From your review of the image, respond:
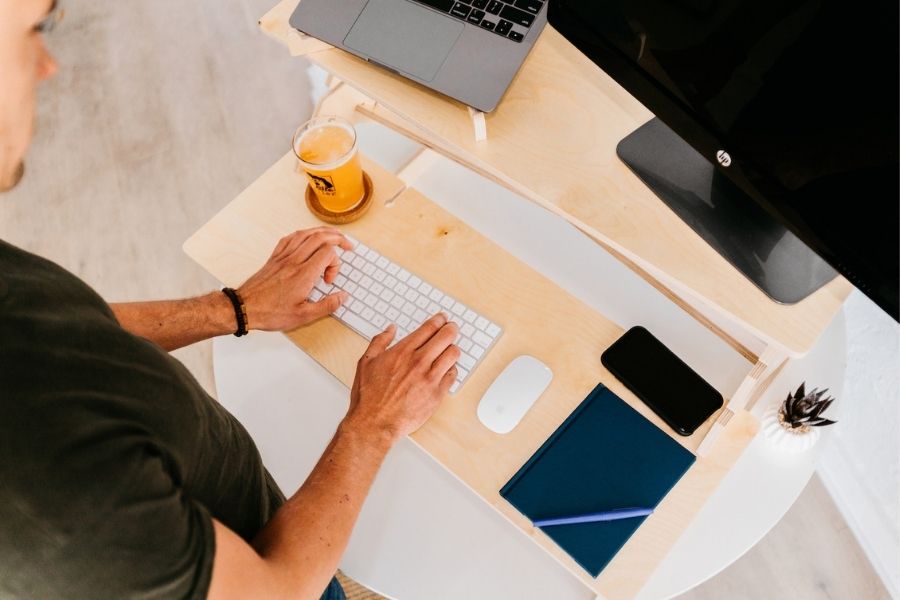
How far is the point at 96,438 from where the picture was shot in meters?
0.57

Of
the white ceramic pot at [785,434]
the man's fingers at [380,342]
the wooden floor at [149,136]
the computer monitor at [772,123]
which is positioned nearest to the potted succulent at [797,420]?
the white ceramic pot at [785,434]

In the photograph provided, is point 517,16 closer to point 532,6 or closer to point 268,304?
point 532,6

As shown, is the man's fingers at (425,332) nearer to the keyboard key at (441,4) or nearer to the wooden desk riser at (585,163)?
the wooden desk riser at (585,163)

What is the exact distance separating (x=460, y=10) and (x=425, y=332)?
444 mm

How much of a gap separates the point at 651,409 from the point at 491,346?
0.72 ft

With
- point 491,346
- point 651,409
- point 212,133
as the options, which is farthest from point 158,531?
point 212,133

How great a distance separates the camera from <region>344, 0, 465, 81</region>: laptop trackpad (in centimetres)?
91

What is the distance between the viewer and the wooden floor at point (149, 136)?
6.48ft

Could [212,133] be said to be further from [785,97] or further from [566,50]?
[785,97]

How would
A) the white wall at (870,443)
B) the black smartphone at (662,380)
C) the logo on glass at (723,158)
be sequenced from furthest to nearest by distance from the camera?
the white wall at (870,443), the black smartphone at (662,380), the logo on glass at (723,158)

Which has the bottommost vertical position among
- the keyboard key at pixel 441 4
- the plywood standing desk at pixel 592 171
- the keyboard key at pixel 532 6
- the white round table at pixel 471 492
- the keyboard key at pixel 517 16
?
the white round table at pixel 471 492

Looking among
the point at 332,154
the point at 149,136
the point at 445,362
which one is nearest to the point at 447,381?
the point at 445,362

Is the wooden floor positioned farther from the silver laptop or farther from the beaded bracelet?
the silver laptop

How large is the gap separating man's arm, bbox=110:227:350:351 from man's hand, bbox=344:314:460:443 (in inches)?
5.1
